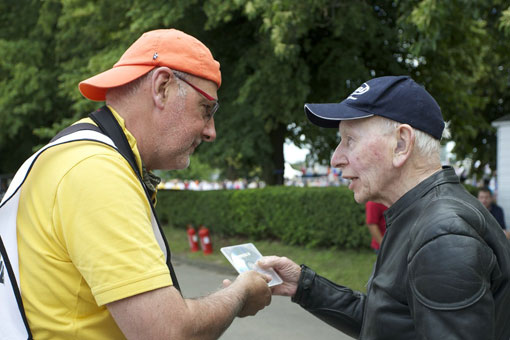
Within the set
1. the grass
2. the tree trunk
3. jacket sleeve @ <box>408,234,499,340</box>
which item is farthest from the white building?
jacket sleeve @ <box>408,234,499,340</box>

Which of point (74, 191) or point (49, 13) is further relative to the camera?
point (49, 13)

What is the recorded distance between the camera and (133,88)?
181 cm

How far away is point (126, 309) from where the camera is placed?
4.73ft

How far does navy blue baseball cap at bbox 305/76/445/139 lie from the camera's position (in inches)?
71.9

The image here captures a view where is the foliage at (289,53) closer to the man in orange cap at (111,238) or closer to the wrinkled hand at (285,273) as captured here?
the wrinkled hand at (285,273)

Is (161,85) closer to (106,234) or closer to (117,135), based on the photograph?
(117,135)

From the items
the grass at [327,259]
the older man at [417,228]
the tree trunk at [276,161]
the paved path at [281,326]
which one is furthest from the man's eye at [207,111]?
the tree trunk at [276,161]

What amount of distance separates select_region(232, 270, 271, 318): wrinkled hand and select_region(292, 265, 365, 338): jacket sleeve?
1.62ft

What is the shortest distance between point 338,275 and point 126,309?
27.2 feet

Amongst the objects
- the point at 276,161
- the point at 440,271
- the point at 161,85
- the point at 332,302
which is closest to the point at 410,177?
the point at 440,271

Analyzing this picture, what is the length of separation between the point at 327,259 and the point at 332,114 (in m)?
8.67

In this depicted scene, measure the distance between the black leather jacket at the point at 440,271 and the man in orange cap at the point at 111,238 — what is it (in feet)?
1.59

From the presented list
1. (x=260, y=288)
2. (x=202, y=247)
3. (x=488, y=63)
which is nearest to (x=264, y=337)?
(x=260, y=288)

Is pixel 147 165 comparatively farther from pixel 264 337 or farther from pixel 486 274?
pixel 264 337
